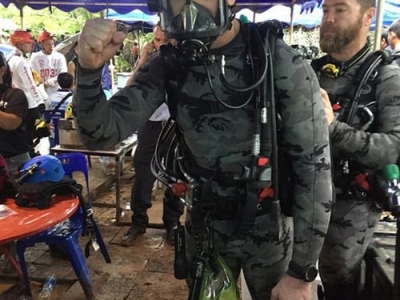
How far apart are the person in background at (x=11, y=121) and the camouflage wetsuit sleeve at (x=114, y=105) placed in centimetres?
193

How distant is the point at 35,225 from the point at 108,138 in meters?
1.06

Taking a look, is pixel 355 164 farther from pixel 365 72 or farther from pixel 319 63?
pixel 319 63

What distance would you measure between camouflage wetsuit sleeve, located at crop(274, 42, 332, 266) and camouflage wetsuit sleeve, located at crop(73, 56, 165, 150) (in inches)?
16.4

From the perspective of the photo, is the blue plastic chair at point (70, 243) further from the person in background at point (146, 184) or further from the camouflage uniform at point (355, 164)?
the camouflage uniform at point (355, 164)

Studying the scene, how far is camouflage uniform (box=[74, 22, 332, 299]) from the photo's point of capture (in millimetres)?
1384

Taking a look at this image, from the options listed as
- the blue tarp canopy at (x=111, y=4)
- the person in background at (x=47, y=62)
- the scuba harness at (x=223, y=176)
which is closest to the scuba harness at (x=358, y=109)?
the scuba harness at (x=223, y=176)

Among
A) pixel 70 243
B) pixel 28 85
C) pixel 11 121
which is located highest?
pixel 28 85

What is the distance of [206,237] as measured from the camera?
1577mm

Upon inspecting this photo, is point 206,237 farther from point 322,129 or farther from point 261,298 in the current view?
point 322,129

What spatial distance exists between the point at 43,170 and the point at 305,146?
5.76 feet

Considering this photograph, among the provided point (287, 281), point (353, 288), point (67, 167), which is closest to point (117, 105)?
point (287, 281)

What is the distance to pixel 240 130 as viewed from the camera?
1496 mm

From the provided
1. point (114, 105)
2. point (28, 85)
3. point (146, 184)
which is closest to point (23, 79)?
point (28, 85)

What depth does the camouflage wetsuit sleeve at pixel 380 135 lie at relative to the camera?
179 centimetres
